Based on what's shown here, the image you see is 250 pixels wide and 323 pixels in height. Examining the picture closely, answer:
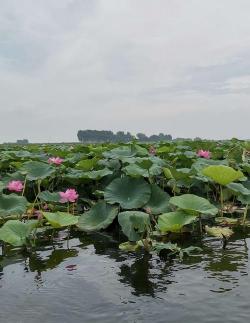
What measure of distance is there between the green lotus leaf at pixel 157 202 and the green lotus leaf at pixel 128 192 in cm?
14

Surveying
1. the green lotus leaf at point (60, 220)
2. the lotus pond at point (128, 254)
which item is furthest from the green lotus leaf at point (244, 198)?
the green lotus leaf at point (60, 220)

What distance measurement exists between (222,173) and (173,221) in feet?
2.81

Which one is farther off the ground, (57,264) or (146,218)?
(146,218)

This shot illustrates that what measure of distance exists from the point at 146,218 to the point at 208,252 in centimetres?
51

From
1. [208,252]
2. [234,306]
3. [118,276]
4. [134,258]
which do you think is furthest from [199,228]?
[234,306]

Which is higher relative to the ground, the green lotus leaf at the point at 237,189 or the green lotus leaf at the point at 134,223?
the green lotus leaf at the point at 237,189

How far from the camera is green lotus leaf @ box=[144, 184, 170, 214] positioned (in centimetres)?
427

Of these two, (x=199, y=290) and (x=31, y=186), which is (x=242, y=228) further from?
(x=31, y=186)

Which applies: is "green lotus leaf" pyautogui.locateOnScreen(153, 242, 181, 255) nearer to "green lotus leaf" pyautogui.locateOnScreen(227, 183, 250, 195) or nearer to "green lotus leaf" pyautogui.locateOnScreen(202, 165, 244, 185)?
"green lotus leaf" pyautogui.locateOnScreen(202, 165, 244, 185)

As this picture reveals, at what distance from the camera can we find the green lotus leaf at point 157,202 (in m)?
4.27

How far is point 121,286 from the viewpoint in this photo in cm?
272

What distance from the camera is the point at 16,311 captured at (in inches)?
94.6

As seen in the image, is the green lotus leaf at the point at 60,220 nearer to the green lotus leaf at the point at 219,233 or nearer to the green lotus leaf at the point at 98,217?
the green lotus leaf at the point at 98,217

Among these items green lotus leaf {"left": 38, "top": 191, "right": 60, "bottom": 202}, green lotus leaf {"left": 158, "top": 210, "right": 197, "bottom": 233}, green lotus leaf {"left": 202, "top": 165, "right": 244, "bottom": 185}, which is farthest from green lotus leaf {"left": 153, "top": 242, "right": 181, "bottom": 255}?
green lotus leaf {"left": 38, "top": 191, "right": 60, "bottom": 202}
